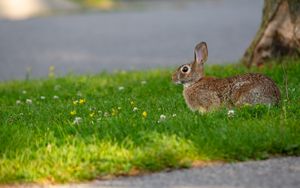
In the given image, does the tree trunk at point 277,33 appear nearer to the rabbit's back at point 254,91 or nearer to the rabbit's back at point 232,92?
the rabbit's back at point 232,92

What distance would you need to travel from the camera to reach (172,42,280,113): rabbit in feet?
25.3

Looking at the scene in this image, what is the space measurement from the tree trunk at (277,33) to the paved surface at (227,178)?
496cm

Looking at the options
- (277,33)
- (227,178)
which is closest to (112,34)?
(277,33)

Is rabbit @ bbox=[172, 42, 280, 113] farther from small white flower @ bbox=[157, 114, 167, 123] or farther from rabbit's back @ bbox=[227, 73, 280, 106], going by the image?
small white flower @ bbox=[157, 114, 167, 123]

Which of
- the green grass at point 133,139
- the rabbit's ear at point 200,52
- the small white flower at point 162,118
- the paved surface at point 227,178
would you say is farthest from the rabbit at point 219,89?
the paved surface at point 227,178

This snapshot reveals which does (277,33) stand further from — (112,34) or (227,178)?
(112,34)

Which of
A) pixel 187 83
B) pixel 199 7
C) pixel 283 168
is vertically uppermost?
pixel 199 7

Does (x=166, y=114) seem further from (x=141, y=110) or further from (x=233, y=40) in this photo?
(x=233, y=40)

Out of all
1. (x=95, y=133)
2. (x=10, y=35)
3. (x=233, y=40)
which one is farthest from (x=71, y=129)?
(x=10, y=35)

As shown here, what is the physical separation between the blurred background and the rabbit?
5.07m

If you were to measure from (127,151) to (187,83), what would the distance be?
215cm

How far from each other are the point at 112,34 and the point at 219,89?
11.7 meters

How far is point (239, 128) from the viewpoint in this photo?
267 inches

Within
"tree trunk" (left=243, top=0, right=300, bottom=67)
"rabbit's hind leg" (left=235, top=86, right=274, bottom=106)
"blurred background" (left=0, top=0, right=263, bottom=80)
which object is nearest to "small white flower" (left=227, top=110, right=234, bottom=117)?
"rabbit's hind leg" (left=235, top=86, right=274, bottom=106)
